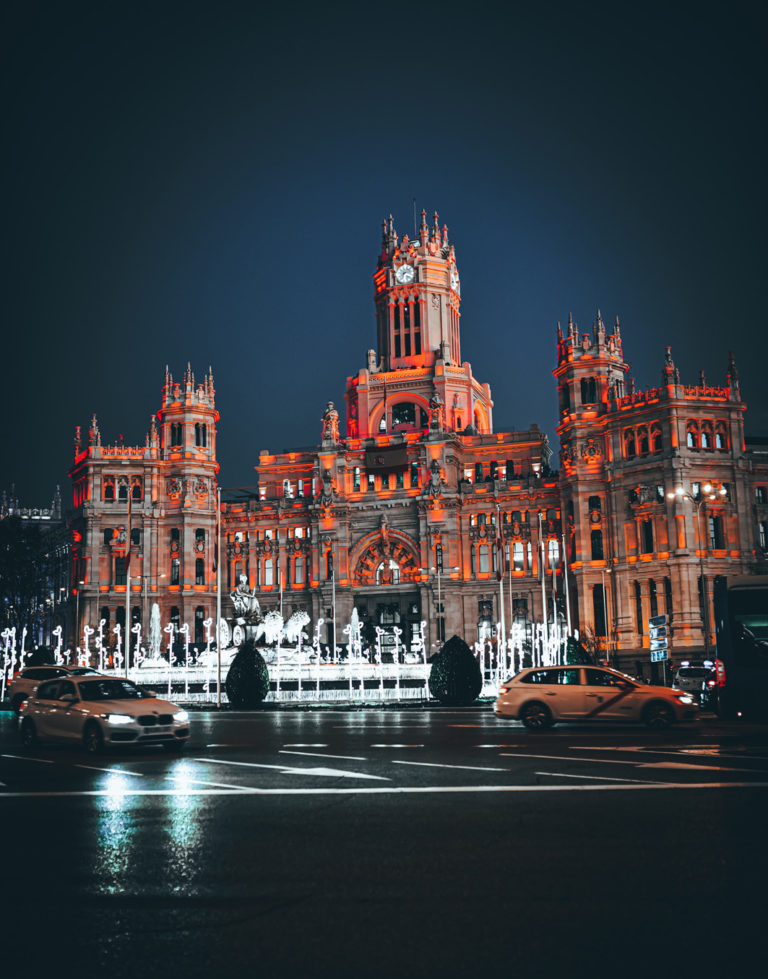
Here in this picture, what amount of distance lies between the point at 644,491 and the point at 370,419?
36.0 m

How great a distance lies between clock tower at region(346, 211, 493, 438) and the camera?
105 meters

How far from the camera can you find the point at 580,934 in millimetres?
6207

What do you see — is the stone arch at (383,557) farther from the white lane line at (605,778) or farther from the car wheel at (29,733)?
the white lane line at (605,778)

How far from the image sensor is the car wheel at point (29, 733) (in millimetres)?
20047

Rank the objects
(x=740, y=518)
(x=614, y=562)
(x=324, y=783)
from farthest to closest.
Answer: (x=614, y=562) < (x=740, y=518) < (x=324, y=783)

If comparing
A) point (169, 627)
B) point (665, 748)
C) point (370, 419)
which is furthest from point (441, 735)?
point (370, 419)

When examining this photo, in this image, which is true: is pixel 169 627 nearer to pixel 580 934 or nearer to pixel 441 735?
pixel 441 735

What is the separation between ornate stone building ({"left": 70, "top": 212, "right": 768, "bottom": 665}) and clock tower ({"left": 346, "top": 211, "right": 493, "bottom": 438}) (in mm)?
288

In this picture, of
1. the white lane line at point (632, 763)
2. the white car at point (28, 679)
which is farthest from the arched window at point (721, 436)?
the white lane line at point (632, 763)

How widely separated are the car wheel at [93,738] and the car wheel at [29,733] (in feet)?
5.86

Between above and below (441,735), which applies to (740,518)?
above

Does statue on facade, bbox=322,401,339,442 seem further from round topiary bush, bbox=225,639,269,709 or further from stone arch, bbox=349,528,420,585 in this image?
round topiary bush, bbox=225,639,269,709

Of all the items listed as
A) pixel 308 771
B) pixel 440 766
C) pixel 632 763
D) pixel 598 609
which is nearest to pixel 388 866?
pixel 308 771

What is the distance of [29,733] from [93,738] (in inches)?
89.3
